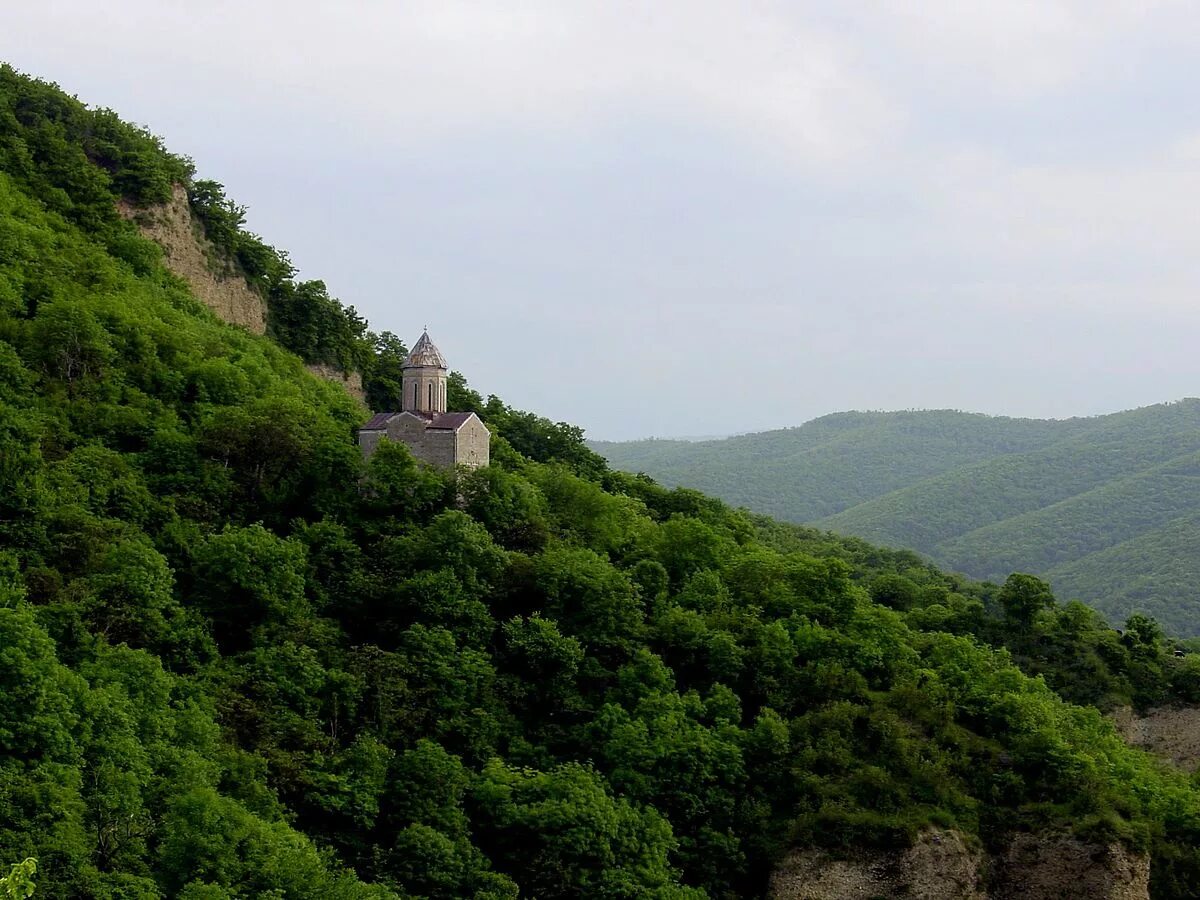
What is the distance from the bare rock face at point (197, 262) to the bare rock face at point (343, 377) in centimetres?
308

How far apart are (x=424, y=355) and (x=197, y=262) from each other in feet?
54.8

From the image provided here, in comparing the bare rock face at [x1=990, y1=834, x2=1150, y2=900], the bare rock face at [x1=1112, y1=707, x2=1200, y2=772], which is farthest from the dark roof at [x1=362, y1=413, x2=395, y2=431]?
the bare rock face at [x1=1112, y1=707, x2=1200, y2=772]

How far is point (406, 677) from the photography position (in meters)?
34.4

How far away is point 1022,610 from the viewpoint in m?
50.1

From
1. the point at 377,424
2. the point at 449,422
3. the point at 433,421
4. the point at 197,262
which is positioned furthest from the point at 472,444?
the point at 197,262

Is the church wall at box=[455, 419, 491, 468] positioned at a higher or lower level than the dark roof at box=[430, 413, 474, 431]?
lower

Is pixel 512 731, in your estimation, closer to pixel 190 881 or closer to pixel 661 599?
pixel 661 599

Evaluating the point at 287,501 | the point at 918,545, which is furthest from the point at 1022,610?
the point at 918,545

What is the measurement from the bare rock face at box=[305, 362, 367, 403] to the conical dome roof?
1330 centimetres

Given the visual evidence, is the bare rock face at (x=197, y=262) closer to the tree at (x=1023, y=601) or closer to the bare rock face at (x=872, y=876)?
the tree at (x=1023, y=601)

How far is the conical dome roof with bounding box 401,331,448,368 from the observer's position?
43.4 m

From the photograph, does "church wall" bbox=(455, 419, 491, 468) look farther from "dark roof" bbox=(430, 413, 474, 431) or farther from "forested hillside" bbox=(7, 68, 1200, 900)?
"forested hillside" bbox=(7, 68, 1200, 900)

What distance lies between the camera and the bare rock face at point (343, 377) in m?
56.0

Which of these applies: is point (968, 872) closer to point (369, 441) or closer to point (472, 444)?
point (472, 444)
